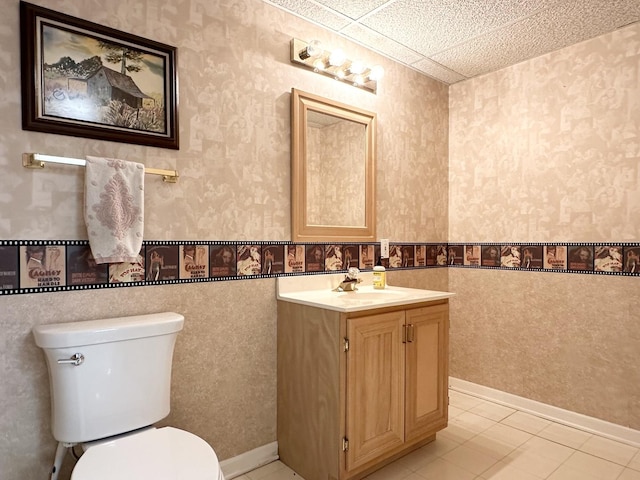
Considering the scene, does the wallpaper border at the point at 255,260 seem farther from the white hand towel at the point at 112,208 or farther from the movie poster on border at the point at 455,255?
the white hand towel at the point at 112,208

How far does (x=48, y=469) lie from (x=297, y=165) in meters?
1.67

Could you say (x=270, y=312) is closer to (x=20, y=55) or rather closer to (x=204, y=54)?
(x=204, y=54)

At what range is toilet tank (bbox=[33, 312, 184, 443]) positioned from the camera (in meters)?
1.36

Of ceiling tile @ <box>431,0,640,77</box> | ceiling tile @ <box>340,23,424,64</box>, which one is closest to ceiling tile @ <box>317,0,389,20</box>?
ceiling tile @ <box>340,23,424,64</box>

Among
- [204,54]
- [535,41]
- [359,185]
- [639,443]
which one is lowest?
[639,443]

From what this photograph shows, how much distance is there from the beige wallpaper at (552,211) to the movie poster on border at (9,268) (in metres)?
2.73

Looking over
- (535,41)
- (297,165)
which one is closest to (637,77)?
(535,41)

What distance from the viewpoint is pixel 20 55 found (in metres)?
1.43

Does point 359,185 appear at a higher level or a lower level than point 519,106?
lower

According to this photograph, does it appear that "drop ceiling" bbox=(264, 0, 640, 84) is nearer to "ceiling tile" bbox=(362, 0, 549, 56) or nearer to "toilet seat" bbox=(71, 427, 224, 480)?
"ceiling tile" bbox=(362, 0, 549, 56)

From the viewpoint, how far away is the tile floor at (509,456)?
1.98 meters

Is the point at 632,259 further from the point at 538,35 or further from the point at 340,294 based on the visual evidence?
the point at 340,294

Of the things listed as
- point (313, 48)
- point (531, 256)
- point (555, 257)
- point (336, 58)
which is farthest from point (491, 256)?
point (313, 48)

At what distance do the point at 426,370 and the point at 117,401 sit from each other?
148 centimetres
